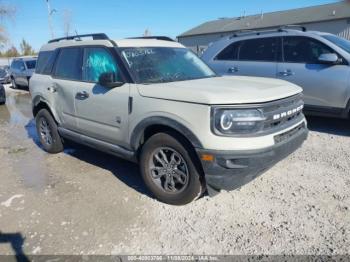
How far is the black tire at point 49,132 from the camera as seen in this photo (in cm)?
544

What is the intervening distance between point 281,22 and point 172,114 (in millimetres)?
36089

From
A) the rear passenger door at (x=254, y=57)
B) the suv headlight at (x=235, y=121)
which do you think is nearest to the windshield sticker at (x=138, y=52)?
the suv headlight at (x=235, y=121)

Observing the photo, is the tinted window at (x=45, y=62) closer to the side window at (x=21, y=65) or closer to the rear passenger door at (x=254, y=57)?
the rear passenger door at (x=254, y=57)

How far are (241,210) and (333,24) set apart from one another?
108 ft

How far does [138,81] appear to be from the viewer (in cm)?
379

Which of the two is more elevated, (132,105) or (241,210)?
(132,105)

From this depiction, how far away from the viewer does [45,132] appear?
5.77m

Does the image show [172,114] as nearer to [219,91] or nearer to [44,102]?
[219,91]

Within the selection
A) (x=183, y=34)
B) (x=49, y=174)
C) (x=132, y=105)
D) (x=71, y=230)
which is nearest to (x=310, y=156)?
(x=132, y=105)

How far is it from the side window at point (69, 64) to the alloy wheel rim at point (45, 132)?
0.99 m

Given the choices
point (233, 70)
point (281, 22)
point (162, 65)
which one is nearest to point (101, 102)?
point (162, 65)

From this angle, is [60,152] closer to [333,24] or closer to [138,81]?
[138,81]

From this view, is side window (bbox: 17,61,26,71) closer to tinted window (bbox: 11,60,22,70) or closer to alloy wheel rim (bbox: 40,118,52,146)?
tinted window (bbox: 11,60,22,70)

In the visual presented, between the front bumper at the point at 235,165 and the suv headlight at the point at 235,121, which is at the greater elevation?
the suv headlight at the point at 235,121
